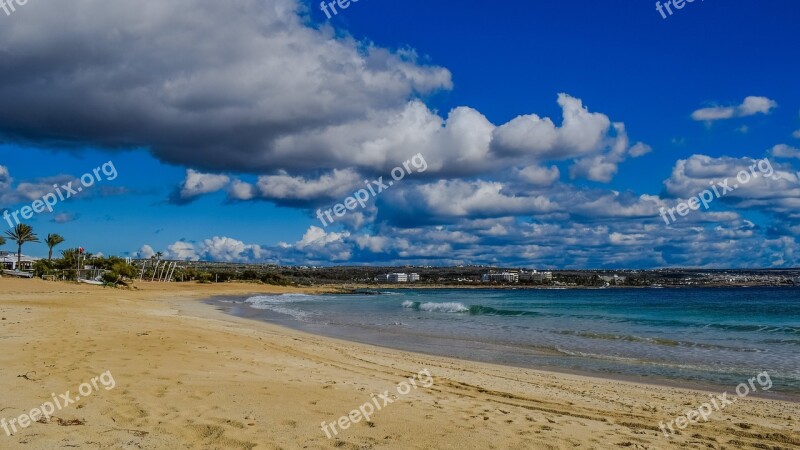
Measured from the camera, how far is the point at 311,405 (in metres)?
9.20

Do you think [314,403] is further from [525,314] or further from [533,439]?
[525,314]

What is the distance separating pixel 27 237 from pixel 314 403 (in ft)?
330

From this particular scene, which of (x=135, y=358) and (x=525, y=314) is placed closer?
(x=135, y=358)

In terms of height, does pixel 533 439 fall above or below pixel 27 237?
below

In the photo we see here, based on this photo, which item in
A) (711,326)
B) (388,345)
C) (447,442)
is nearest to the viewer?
(447,442)

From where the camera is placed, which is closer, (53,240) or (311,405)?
(311,405)

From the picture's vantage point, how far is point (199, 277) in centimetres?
12412

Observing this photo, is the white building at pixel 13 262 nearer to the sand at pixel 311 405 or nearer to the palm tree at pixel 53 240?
the palm tree at pixel 53 240

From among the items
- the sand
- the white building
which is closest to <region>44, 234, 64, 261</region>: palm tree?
the white building

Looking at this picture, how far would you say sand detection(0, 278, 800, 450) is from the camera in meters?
7.37

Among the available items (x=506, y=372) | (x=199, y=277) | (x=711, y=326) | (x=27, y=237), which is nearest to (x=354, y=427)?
(x=506, y=372)

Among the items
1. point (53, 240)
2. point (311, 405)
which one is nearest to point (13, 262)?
point (53, 240)

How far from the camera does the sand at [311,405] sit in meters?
7.37

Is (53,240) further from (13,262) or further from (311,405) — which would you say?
(311,405)
